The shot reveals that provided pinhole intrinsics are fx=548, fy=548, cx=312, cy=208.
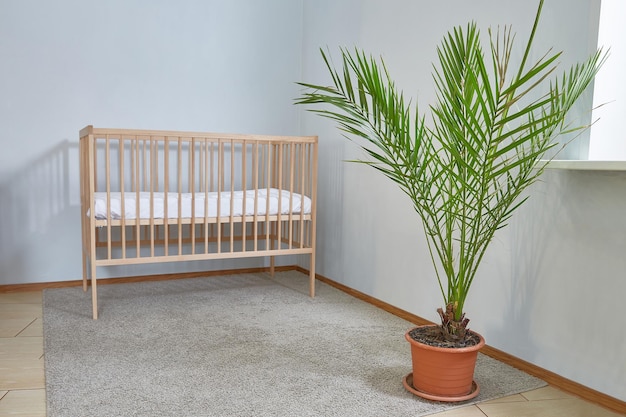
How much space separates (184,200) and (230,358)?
957 mm

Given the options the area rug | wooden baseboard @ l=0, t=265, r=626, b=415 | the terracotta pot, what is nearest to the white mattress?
the area rug

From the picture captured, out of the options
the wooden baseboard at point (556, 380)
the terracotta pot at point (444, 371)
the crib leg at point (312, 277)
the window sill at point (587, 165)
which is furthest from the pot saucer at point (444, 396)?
the crib leg at point (312, 277)

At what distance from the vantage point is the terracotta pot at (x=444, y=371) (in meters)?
1.69

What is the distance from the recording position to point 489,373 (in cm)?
196

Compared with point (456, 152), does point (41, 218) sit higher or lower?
lower

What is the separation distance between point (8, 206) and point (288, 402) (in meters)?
2.09

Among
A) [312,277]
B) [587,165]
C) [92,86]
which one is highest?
[92,86]

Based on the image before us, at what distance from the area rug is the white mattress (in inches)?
18.5

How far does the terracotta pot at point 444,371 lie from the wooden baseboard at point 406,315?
32 centimetres

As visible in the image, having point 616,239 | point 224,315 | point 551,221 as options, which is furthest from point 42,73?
point 616,239

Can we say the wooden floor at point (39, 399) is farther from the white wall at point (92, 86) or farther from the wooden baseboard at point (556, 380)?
the white wall at point (92, 86)

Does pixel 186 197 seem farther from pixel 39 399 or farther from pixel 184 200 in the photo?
pixel 39 399

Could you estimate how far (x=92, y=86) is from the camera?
304 cm

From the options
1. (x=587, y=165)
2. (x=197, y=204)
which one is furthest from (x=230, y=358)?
(x=587, y=165)
